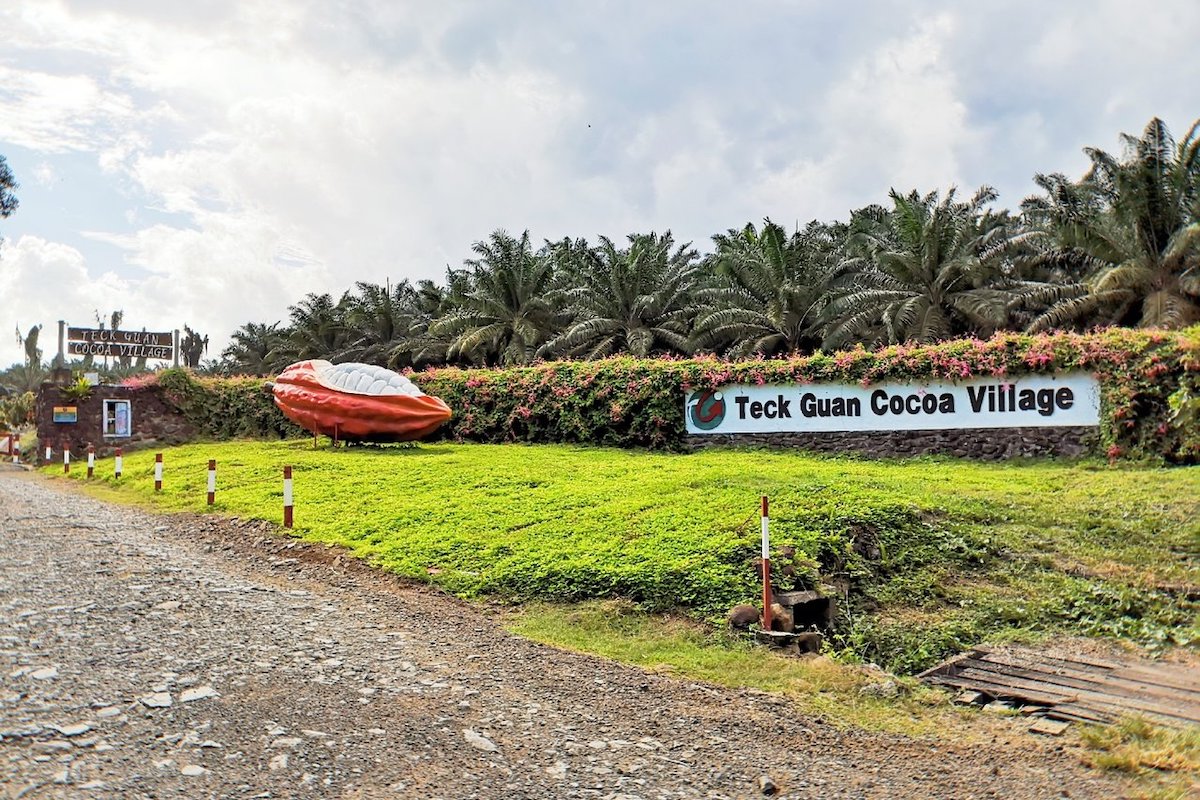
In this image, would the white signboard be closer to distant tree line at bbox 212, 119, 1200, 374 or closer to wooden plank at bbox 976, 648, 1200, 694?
distant tree line at bbox 212, 119, 1200, 374

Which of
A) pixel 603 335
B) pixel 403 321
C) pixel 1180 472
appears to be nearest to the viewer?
pixel 1180 472

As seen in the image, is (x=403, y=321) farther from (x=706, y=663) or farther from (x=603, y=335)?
(x=706, y=663)

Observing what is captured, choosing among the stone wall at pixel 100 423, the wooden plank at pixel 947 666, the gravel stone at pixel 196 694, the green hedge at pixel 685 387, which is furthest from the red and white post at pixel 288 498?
the stone wall at pixel 100 423

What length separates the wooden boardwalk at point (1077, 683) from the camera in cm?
504

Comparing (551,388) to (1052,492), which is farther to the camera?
(551,388)

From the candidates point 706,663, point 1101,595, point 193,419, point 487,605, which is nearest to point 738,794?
point 706,663

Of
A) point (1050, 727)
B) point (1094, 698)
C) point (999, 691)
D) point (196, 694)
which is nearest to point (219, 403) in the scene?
point (196, 694)

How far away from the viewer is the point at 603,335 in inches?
1228

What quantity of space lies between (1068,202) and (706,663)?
24.9 meters

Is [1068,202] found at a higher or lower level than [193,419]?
higher

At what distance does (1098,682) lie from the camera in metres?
5.57

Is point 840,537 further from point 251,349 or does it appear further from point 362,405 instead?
point 251,349

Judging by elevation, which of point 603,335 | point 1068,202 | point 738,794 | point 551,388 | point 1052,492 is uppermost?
point 1068,202

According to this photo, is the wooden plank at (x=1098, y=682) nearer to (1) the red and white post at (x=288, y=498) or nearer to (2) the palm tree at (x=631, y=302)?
(1) the red and white post at (x=288, y=498)
